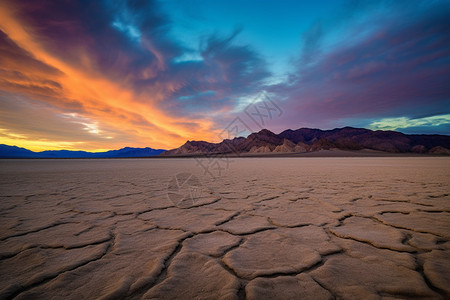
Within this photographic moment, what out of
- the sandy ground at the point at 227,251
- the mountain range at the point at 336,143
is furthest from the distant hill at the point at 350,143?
Result: the sandy ground at the point at 227,251

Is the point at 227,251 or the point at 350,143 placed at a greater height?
the point at 350,143

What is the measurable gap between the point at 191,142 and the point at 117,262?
10971 cm

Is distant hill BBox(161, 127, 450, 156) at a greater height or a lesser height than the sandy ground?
greater

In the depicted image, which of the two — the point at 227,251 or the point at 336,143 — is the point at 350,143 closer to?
the point at 336,143

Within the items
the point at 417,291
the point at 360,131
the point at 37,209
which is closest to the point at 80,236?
the point at 37,209

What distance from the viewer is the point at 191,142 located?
109 metres

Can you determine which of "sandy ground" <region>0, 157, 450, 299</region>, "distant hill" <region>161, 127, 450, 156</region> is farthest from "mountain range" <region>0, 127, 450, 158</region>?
"sandy ground" <region>0, 157, 450, 299</region>

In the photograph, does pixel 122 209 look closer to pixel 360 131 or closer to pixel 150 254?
pixel 150 254

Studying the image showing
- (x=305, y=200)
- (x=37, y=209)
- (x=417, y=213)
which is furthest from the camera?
(x=305, y=200)

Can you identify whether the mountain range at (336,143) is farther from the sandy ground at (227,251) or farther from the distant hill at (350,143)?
the sandy ground at (227,251)

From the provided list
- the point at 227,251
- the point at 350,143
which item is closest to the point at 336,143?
the point at 350,143

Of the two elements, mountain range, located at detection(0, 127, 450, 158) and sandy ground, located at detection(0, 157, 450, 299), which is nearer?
sandy ground, located at detection(0, 157, 450, 299)

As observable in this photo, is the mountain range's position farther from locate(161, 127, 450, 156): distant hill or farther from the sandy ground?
the sandy ground

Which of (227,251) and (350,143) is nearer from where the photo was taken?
(227,251)
